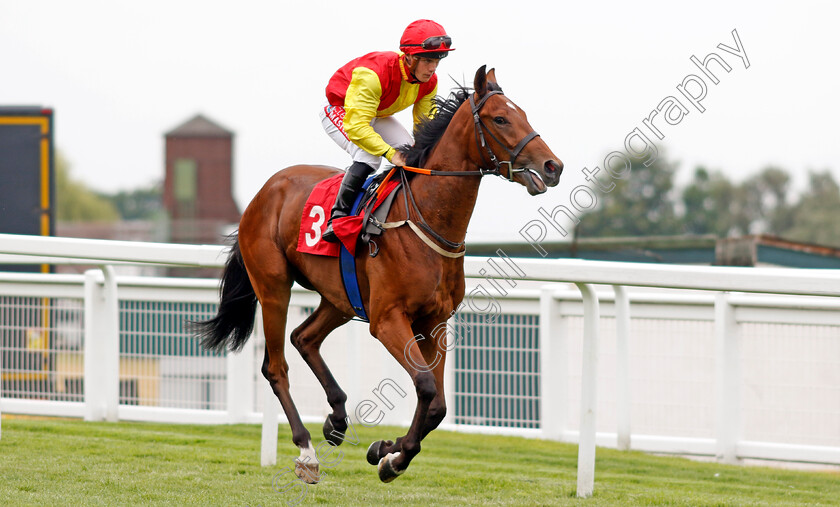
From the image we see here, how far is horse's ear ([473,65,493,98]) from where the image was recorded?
4016mm

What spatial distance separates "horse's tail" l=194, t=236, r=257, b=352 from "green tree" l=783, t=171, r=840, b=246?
37396 millimetres

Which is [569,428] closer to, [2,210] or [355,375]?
[355,375]

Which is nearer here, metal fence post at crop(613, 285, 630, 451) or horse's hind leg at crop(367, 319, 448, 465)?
horse's hind leg at crop(367, 319, 448, 465)

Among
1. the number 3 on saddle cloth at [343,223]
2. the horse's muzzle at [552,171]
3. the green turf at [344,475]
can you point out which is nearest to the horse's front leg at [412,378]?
the green turf at [344,475]

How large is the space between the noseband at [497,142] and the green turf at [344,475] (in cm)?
133

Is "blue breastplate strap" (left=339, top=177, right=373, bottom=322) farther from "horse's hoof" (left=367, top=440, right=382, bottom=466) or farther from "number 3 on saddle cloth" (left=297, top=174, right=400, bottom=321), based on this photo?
"horse's hoof" (left=367, top=440, right=382, bottom=466)

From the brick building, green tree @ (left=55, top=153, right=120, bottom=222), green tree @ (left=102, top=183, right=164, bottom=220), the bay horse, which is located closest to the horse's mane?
the bay horse

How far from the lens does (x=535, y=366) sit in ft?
21.4

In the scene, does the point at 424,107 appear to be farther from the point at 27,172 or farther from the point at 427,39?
the point at 27,172

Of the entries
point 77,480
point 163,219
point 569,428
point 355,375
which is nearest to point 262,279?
point 77,480

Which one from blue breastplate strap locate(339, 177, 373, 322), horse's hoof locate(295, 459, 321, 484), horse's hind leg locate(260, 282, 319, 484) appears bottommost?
horse's hoof locate(295, 459, 321, 484)

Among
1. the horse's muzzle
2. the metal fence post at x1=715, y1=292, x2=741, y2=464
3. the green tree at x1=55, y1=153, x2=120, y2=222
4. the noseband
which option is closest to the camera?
the horse's muzzle

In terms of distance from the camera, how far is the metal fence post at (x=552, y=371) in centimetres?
644

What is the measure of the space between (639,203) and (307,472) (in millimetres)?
34196
